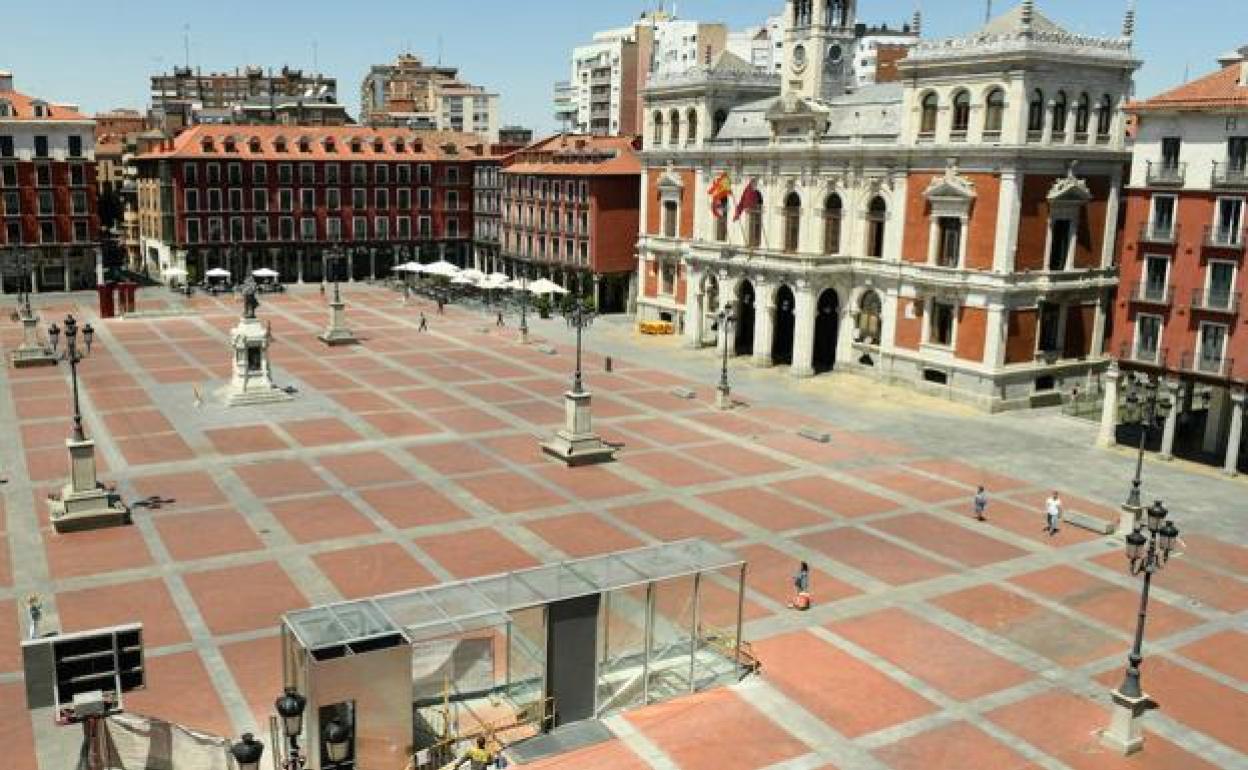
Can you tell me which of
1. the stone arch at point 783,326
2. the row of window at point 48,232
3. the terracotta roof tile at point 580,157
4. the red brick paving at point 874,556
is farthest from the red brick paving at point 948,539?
the row of window at point 48,232

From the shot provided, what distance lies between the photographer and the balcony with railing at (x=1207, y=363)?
4541 cm

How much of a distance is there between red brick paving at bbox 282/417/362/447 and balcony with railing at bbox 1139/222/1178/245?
3620 cm

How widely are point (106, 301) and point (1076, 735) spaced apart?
78.0 m

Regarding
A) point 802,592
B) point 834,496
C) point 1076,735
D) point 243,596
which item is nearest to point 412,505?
point 243,596

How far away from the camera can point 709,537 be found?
3691 cm

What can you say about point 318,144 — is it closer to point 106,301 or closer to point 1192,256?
point 106,301

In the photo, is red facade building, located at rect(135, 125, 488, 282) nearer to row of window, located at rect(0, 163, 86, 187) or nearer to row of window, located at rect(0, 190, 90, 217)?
row of window, located at rect(0, 163, 86, 187)

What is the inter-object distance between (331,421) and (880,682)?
32.8m

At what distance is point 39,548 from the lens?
1341 inches

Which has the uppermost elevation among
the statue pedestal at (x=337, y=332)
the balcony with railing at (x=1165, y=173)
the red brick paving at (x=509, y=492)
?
the balcony with railing at (x=1165, y=173)

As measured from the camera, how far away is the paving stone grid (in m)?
24.8

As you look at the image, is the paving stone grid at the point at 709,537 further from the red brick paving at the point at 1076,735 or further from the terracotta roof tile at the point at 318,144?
the terracotta roof tile at the point at 318,144

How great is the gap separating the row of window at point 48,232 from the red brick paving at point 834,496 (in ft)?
256

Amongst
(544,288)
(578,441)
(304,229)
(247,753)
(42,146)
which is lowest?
(578,441)
